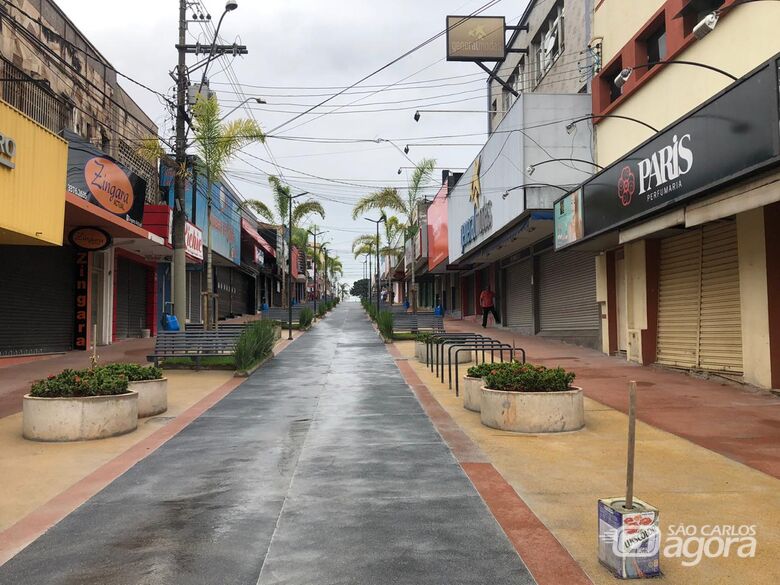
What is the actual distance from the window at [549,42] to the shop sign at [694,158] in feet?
28.8

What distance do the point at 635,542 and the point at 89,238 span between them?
17087mm

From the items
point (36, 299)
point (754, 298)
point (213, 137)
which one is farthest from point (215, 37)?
point (754, 298)

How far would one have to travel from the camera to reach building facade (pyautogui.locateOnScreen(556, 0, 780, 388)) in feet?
28.5

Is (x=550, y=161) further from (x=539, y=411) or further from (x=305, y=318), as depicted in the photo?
(x=305, y=318)

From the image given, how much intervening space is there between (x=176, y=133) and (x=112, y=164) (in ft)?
9.23

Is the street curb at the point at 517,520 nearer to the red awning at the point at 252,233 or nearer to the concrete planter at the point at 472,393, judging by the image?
the concrete planter at the point at 472,393

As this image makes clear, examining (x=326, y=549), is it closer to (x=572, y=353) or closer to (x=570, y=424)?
(x=570, y=424)

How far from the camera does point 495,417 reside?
802 centimetres

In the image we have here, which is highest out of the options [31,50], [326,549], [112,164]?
[31,50]

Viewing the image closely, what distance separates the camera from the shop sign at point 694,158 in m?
7.87

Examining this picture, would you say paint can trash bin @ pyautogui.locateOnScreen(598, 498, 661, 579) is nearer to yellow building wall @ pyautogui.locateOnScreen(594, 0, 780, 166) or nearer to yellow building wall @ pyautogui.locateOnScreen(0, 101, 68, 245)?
yellow building wall @ pyautogui.locateOnScreen(594, 0, 780, 166)

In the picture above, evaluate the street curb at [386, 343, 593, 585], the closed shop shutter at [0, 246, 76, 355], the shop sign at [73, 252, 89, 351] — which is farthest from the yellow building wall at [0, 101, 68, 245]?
the street curb at [386, 343, 593, 585]

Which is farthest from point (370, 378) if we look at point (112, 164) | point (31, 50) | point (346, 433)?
point (31, 50)

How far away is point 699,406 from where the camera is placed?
30.7ft
